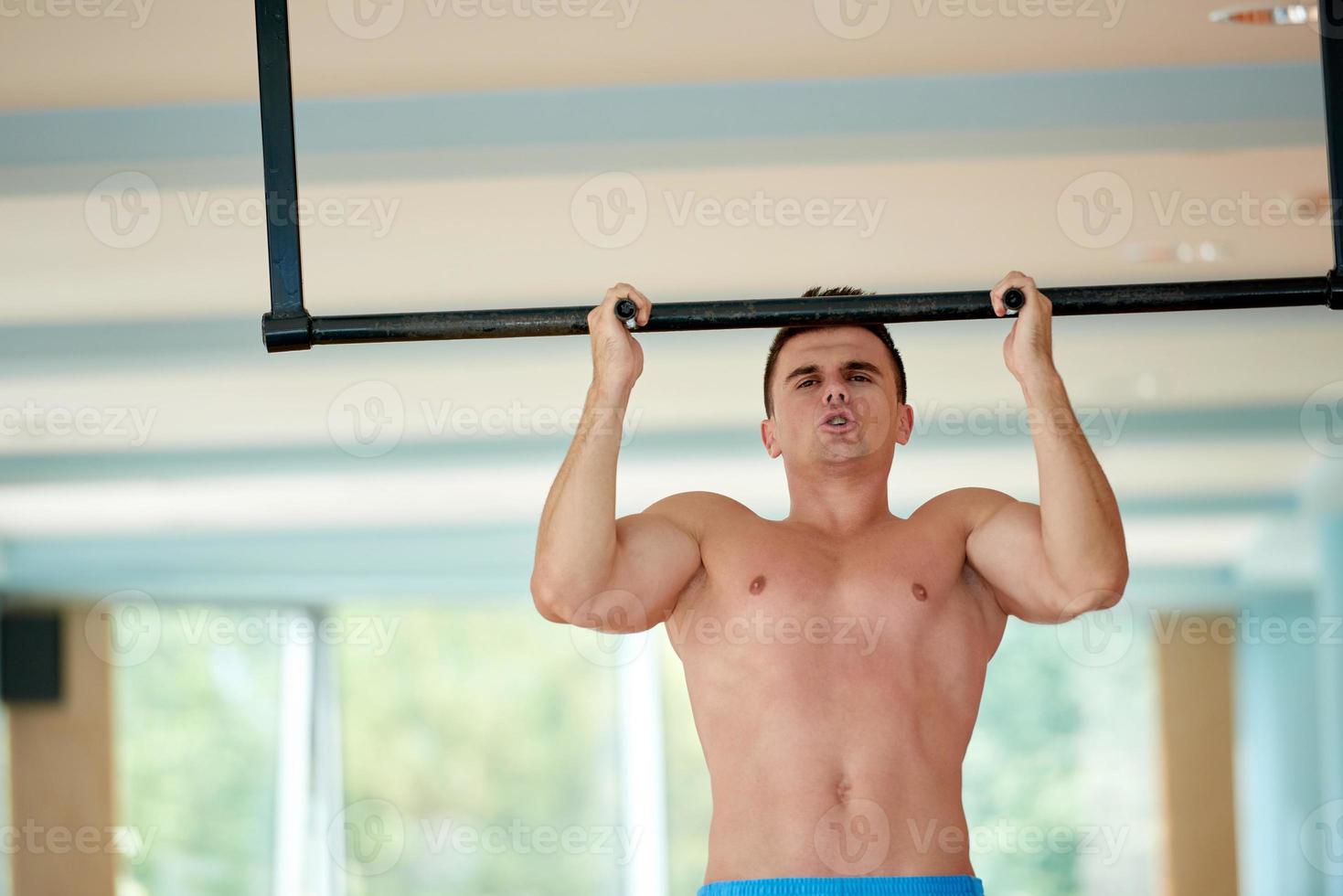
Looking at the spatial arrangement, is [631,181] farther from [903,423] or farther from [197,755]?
[197,755]

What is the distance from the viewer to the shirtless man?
1906 mm

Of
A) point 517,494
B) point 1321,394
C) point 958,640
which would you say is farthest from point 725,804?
point 517,494

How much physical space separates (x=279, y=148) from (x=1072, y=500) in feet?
3.43

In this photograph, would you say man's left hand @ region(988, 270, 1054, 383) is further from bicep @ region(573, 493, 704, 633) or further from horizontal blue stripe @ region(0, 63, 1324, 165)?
horizontal blue stripe @ region(0, 63, 1324, 165)

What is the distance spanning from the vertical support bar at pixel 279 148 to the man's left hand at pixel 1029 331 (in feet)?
2.60

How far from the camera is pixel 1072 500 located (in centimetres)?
190

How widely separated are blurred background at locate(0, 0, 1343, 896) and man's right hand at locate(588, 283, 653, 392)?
1.43 metres

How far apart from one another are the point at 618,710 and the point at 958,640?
25.3ft

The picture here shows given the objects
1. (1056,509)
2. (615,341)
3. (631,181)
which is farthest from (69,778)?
(1056,509)

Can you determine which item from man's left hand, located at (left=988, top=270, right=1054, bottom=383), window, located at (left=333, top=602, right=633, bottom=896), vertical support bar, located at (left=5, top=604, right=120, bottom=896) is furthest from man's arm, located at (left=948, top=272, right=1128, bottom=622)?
window, located at (left=333, top=602, right=633, bottom=896)

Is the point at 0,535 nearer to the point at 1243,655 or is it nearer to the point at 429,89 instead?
the point at 429,89

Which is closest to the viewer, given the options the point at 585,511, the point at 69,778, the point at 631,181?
the point at 585,511

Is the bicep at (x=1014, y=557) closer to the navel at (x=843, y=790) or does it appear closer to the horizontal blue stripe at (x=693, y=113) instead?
the navel at (x=843, y=790)

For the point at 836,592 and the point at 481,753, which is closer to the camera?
the point at 836,592
